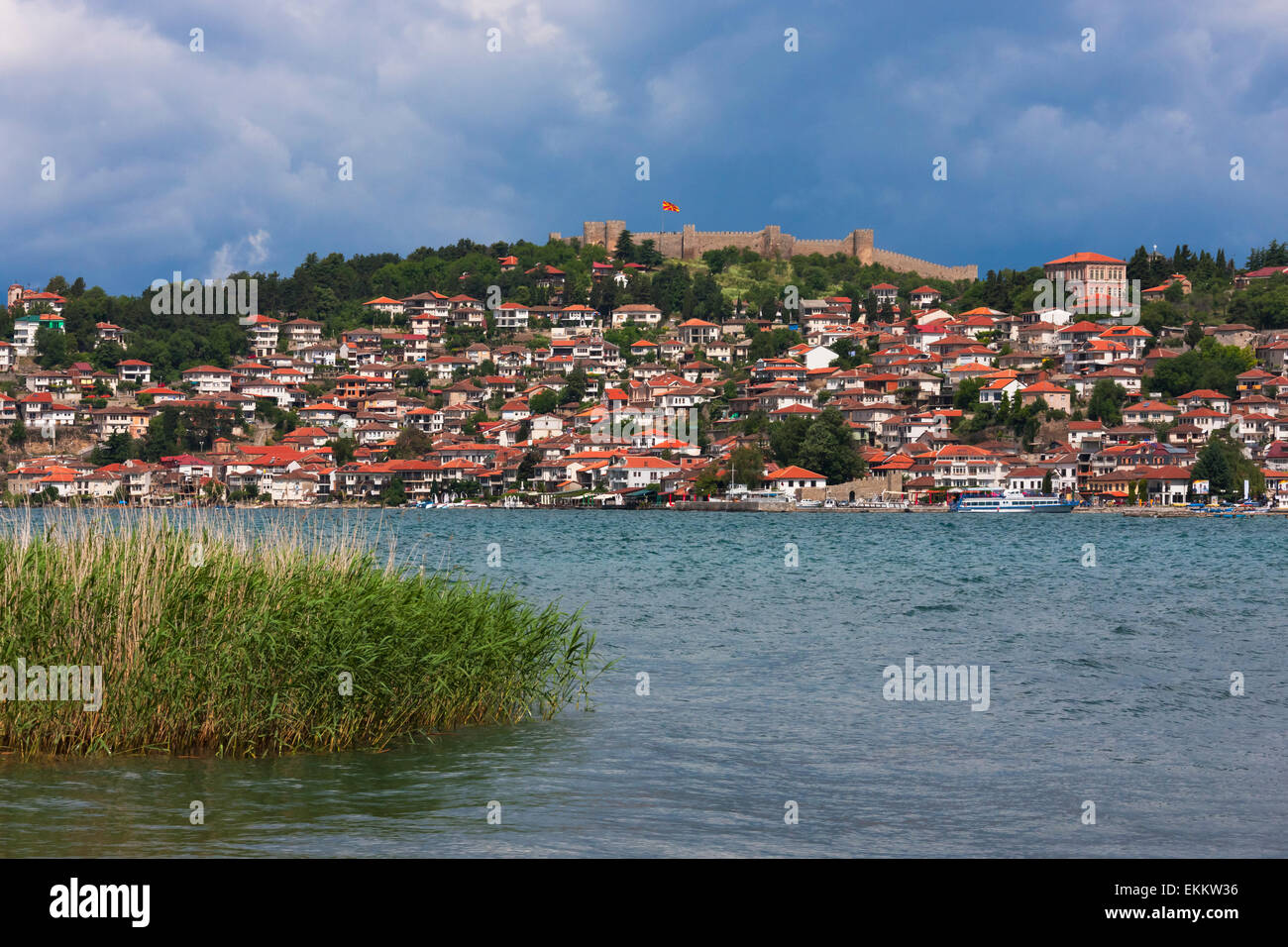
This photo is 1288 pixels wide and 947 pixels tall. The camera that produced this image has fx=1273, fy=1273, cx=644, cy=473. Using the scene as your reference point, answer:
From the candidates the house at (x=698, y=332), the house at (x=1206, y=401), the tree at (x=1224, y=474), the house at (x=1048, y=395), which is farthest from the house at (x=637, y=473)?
the house at (x=698, y=332)

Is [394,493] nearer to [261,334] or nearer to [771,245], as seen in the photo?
[261,334]

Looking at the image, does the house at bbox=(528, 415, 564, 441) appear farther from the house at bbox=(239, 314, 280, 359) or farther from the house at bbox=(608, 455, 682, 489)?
the house at bbox=(239, 314, 280, 359)

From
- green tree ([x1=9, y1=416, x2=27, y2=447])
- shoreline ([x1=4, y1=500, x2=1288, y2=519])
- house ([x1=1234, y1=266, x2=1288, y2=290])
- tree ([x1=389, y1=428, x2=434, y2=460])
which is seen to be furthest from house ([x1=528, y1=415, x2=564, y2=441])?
house ([x1=1234, y1=266, x2=1288, y2=290])

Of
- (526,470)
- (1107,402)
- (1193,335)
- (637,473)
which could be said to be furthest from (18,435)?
(1193,335)

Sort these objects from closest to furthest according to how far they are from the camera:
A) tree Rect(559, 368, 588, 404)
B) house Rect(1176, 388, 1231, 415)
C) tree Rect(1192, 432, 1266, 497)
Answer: tree Rect(1192, 432, 1266, 497) < house Rect(1176, 388, 1231, 415) < tree Rect(559, 368, 588, 404)

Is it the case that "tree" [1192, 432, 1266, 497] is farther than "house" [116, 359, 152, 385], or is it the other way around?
"house" [116, 359, 152, 385]

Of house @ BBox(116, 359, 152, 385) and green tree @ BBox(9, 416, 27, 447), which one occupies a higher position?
house @ BBox(116, 359, 152, 385)
